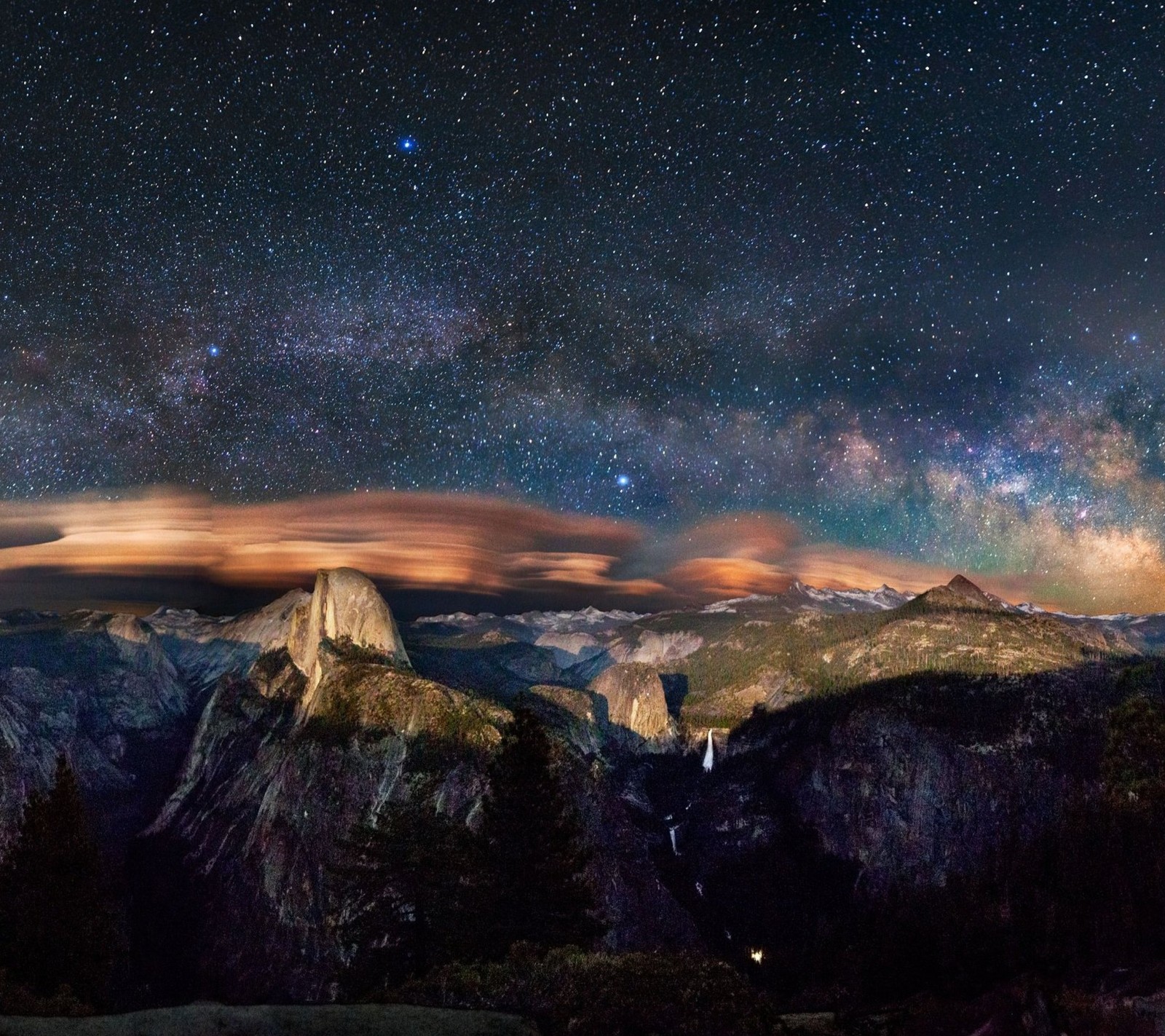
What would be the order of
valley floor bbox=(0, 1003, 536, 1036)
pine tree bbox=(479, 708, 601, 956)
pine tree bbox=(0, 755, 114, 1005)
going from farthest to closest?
1. pine tree bbox=(0, 755, 114, 1005)
2. pine tree bbox=(479, 708, 601, 956)
3. valley floor bbox=(0, 1003, 536, 1036)

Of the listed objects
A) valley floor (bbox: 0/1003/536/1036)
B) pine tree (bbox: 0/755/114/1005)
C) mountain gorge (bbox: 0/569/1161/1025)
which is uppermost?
valley floor (bbox: 0/1003/536/1036)

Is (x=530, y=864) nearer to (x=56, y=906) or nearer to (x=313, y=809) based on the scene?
(x=56, y=906)

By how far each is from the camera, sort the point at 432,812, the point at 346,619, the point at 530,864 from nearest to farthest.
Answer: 1. the point at 530,864
2. the point at 432,812
3. the point at 346,619

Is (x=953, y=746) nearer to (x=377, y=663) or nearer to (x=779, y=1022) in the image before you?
(x=377, y=663)

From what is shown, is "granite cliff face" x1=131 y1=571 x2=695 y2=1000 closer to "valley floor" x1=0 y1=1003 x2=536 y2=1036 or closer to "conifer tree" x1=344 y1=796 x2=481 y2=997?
"conifer tree" x1=344 y1=796 x2=481 y2=997

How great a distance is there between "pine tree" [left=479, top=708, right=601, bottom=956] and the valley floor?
51.2ft

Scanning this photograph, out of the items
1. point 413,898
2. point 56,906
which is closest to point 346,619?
point 56,906

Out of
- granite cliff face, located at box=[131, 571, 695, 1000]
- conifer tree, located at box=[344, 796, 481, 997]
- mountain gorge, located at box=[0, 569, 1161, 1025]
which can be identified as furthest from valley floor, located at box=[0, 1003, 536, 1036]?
granite cliff face, located at box=[131, 571, 695, 1000]

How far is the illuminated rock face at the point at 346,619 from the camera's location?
173125 mm

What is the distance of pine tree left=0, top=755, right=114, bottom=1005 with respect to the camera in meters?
37.6

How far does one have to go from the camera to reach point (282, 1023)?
15711mm

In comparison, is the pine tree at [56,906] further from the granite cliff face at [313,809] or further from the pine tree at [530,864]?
the granite cliff face at [313,809]

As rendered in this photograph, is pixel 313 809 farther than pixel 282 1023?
Yes

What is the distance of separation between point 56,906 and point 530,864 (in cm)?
2820
